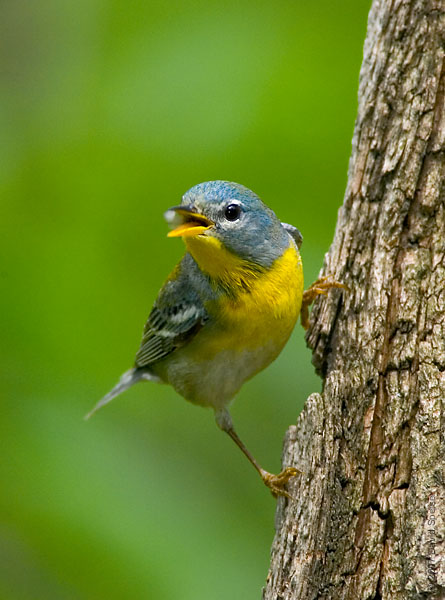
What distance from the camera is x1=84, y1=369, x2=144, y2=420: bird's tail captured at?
4.23m

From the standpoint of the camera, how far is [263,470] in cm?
438

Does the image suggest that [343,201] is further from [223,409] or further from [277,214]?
[223,409]

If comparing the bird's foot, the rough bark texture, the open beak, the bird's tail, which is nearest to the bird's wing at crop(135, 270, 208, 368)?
the bird's tail

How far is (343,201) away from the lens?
401 cm

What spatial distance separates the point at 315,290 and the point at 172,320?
939 mm

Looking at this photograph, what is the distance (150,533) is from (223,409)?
1112 mm

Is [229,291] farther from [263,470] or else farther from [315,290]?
[263,470]

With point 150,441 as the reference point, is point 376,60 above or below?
above

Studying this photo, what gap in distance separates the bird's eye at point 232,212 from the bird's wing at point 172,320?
0.53 metres

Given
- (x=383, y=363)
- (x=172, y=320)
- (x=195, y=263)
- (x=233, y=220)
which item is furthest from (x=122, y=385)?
(x=383, y=363)

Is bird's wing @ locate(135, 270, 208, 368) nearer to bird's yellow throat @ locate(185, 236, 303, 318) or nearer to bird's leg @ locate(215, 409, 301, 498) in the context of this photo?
bird's yellow throat @ locate(185, 236, 303, 318)

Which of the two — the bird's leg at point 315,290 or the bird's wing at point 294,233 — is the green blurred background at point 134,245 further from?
the bird's wing at point 294,233

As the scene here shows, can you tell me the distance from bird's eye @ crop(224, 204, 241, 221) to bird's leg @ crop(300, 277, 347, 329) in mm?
524

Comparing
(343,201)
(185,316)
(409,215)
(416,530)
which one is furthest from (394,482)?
(185,316)
